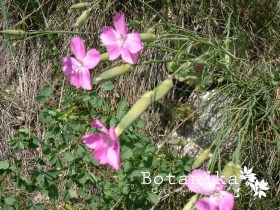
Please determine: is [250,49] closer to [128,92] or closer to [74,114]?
[128,92]

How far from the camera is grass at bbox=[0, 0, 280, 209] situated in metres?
1.79

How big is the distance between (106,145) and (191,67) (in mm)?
806

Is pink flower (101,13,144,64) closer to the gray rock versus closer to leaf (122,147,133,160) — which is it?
leaf (122,147,133,160)

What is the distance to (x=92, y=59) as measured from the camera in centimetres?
131

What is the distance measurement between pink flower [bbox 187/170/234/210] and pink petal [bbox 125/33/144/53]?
12.8 inches

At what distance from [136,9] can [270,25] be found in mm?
556

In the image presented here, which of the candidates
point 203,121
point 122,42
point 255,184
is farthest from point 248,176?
point 122,42

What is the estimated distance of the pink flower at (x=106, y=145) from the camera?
1.08m

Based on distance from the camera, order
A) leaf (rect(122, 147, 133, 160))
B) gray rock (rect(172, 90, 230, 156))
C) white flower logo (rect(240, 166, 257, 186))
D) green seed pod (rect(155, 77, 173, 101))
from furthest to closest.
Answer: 1. gray rock (rect(172, 90, 230, 156))
2. white flower logo (rect(240, 166, 257, 186))
3. leaf (rect(122, 147, 133, 160))
4. green seed pod (rect(155, 77, 173, 101))

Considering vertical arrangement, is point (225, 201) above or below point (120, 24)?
below

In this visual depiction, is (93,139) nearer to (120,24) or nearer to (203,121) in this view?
(120,24)

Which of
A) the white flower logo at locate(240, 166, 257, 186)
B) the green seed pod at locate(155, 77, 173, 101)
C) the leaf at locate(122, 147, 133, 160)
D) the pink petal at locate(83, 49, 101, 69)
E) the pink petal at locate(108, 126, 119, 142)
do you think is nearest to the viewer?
the pink petal at locate(108, 126, 119, 142)

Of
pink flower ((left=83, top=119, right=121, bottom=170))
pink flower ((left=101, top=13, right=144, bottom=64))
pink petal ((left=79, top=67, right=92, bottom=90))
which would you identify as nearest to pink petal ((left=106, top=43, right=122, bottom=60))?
pink flower ((left=101, top=13, right=144, bottom=64))

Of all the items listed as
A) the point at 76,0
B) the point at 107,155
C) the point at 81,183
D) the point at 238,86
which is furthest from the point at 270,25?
the point at 107,155
